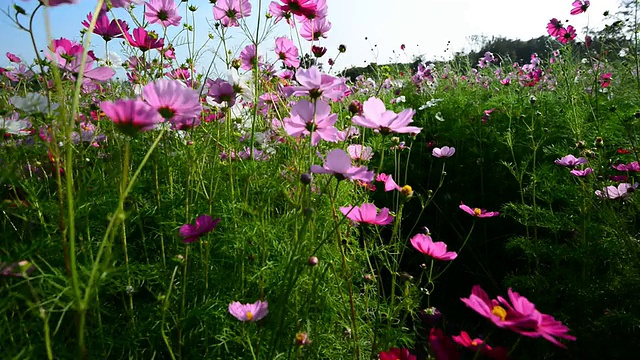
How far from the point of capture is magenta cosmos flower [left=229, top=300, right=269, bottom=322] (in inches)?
30.8

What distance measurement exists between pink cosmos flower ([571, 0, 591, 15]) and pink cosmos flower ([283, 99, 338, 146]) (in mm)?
1767

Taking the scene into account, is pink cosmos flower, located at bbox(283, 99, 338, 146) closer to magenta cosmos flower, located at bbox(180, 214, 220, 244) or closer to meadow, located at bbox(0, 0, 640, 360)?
meadow, located at bbox(0, 0, 640, 360)

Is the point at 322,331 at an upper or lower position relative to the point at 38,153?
lower

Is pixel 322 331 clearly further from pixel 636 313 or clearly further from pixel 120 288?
pixel 636 313

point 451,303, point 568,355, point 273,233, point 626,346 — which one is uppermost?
point 273,233

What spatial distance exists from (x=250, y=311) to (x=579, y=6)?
2123mm

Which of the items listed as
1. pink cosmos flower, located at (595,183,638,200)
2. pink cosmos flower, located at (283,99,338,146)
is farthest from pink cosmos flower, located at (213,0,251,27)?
pink cosmos flower, located at (595,183,638,200)

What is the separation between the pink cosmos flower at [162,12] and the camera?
4.23ft

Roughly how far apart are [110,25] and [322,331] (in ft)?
3.25

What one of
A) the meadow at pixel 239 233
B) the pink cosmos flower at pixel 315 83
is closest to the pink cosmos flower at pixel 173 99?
the meadow at pixel 239 233

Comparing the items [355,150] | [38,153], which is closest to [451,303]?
[355,150]

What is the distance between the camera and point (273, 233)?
112 centimetres

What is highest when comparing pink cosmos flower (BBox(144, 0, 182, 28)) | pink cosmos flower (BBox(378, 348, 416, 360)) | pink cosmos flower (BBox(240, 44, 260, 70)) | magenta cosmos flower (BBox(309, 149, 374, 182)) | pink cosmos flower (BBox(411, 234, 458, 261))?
pink cosmos flower (BBox(144, 0, 182, 28))

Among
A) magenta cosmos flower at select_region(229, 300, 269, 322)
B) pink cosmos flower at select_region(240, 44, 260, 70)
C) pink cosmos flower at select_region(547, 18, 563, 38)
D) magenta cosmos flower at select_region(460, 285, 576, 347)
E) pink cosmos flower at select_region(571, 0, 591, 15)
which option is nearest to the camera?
magenta cosmos flower at select_region(460, 285, 576, 347)
